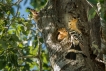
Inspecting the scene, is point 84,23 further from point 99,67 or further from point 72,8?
point 99,67

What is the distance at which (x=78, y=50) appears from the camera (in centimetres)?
230

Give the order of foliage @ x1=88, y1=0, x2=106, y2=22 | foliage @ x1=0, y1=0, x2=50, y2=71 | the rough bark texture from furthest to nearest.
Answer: foliage @ x1=0, y1=0, x2=50, y2=71, the rough bark texture, foliage @ x1=88, y1=0, x2=106, y2=22

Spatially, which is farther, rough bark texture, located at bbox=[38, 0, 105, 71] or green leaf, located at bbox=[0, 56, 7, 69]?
green leaf, located at bbox=[0, 56, 7, 69]

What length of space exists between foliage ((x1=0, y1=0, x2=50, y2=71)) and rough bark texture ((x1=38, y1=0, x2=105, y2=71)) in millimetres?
308

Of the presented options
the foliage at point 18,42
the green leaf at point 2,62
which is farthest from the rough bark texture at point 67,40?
the green leaf at point 2,62

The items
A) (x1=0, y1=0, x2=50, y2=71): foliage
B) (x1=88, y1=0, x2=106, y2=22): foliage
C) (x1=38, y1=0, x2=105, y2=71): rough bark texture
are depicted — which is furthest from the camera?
(x1=0, y1=0, x2=50, y2=71): foliage

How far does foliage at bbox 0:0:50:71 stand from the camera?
10.2ft

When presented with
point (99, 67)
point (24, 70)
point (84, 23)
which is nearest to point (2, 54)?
point (24, 70)

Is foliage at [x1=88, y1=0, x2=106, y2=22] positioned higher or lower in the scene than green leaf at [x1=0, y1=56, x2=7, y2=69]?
higher

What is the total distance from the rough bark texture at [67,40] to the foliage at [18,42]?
0.31 m

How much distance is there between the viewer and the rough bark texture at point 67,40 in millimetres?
2258

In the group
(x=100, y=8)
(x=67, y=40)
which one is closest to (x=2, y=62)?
(x=67, y=40)

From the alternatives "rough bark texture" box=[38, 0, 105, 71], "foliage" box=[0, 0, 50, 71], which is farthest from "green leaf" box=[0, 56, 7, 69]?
"rough bark texture" box=[38, 0, 105, 71]

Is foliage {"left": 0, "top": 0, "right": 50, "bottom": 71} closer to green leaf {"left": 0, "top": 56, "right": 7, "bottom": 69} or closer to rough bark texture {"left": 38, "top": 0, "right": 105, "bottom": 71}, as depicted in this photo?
green leaf {"left": 0, "top": 56, "right": 7, "bottom": 69}
